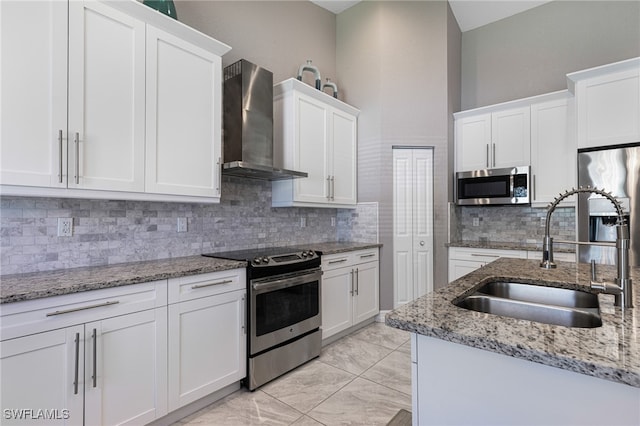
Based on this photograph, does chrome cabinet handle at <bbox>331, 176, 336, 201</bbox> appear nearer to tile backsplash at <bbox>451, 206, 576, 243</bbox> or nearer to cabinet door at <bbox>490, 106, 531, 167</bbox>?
tile backsplash at <bbox>451, 206, 576, 243</bbox>

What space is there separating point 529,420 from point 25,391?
191 centimetres

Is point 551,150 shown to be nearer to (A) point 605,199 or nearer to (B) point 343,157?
(A) point 605,199

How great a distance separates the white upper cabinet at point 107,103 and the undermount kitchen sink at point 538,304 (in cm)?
188

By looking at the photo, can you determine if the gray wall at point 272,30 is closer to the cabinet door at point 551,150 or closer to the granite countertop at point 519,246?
the cabinet door at point 551,150

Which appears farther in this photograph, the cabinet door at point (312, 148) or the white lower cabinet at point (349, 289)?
the cabinet door at point (312, 148)

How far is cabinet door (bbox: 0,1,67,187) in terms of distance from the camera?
1.50m

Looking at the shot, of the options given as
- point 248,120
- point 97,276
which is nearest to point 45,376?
point 97,276

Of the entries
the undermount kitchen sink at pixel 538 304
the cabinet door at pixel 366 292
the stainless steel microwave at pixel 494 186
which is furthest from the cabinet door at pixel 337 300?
the stainless steel microwave at pixel 494 186

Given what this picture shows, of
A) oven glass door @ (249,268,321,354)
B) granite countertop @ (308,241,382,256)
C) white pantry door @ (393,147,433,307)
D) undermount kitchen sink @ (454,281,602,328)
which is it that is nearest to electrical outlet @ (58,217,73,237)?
oven glass door @ (249,268,321,354)

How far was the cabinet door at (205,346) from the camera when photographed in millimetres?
1873

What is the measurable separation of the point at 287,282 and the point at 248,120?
136cm

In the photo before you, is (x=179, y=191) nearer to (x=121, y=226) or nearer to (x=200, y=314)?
(x=121, y=226)

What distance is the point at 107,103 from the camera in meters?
1.83

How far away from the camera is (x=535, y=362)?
0.75 meters
